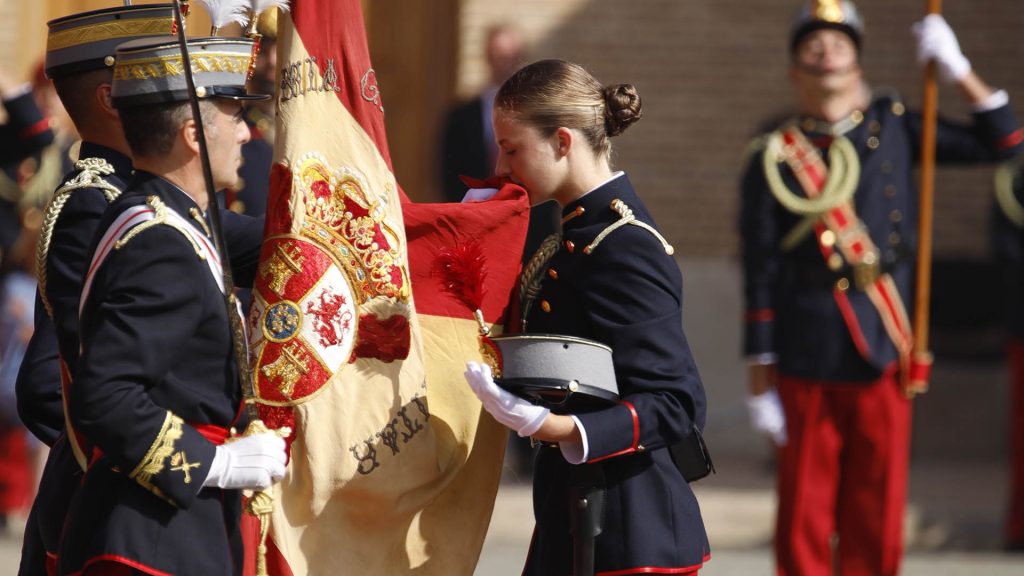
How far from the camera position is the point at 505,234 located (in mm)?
3771

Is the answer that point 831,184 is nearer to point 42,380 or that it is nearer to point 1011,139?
point 1011,139

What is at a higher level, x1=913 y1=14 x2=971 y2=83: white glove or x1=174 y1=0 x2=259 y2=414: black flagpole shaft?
x1=174 y1=0 x2=259 y2=414: black flagpole shaft

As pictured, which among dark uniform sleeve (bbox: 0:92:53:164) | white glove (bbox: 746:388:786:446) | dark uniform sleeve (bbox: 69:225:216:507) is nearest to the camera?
dark uniform sleeve (bbox: 69:225:216:507)

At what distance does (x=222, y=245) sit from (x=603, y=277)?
81cm

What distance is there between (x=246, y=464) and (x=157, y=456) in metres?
0.18

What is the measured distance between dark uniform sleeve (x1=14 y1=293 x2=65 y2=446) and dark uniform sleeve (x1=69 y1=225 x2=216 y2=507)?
60 centimetres

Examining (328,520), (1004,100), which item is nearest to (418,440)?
(328,520)

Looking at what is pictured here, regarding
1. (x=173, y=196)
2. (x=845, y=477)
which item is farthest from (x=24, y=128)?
(x=845, y=477)

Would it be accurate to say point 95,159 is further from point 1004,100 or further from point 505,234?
point 1004,100

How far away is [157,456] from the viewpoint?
9.86 ft

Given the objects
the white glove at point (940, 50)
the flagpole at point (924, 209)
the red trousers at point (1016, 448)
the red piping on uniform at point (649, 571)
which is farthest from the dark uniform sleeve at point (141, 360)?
the red trousers at point (1016, 448)

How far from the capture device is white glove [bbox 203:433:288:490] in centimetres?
309

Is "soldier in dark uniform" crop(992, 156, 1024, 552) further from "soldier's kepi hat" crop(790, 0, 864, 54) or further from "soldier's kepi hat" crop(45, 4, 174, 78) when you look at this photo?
"soldier's kepi hat" crop(45, 4, 174, 78)

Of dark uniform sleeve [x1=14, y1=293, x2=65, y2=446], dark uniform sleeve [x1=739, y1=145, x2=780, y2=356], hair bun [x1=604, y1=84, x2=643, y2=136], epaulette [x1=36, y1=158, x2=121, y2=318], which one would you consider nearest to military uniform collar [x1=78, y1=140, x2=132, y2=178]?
epaulette [x1=36, y1=158, x2=121, y2=318]
